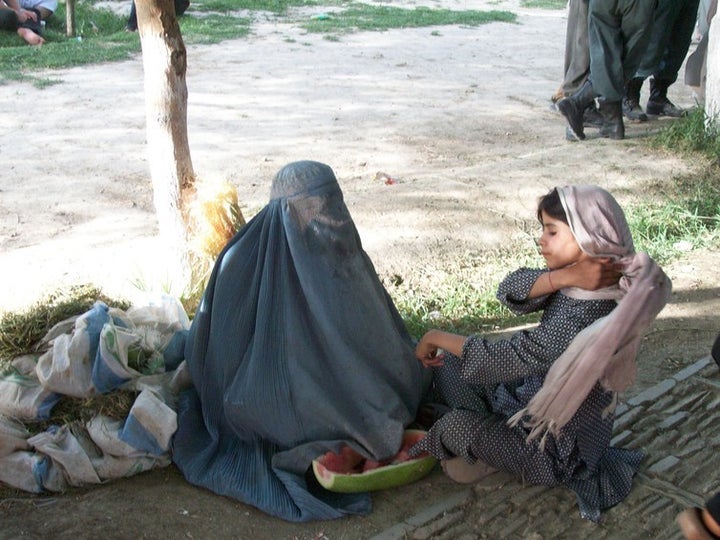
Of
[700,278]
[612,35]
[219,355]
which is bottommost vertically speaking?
[700,278]

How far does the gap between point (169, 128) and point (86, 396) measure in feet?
5.54

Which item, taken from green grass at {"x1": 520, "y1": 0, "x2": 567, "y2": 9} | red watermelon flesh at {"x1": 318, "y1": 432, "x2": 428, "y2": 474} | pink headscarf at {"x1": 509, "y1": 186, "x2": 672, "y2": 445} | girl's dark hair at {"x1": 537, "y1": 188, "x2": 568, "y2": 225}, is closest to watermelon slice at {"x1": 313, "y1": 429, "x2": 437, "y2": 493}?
red watermelon flesh at {"x1": 318, "y1": 432, "x2": 428, "y2": 474}

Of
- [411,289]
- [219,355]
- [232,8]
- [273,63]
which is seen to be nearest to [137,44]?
[273,63]

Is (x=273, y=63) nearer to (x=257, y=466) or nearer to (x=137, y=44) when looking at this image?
(x=137, y=44)

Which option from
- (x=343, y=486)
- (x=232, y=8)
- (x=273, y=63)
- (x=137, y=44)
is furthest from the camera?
(x=232, y=8)

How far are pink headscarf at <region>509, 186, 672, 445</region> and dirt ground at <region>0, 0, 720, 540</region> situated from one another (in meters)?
0.52

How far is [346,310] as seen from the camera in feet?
9.70

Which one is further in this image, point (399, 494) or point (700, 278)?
point (700, 278)

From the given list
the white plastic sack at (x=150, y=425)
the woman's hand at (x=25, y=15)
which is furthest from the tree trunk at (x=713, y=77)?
the woman's hand at (x=25, y=15)

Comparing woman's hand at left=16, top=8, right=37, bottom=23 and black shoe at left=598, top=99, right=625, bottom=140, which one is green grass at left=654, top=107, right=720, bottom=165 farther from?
woman's hand at left=16, top=8, right=37, bottom=23

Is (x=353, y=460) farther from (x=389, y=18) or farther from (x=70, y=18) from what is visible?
(x=389, y=18)

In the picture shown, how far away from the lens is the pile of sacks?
115 inches

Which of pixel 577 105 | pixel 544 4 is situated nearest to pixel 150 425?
pixel 577 105

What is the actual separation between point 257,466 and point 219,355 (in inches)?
15.7
